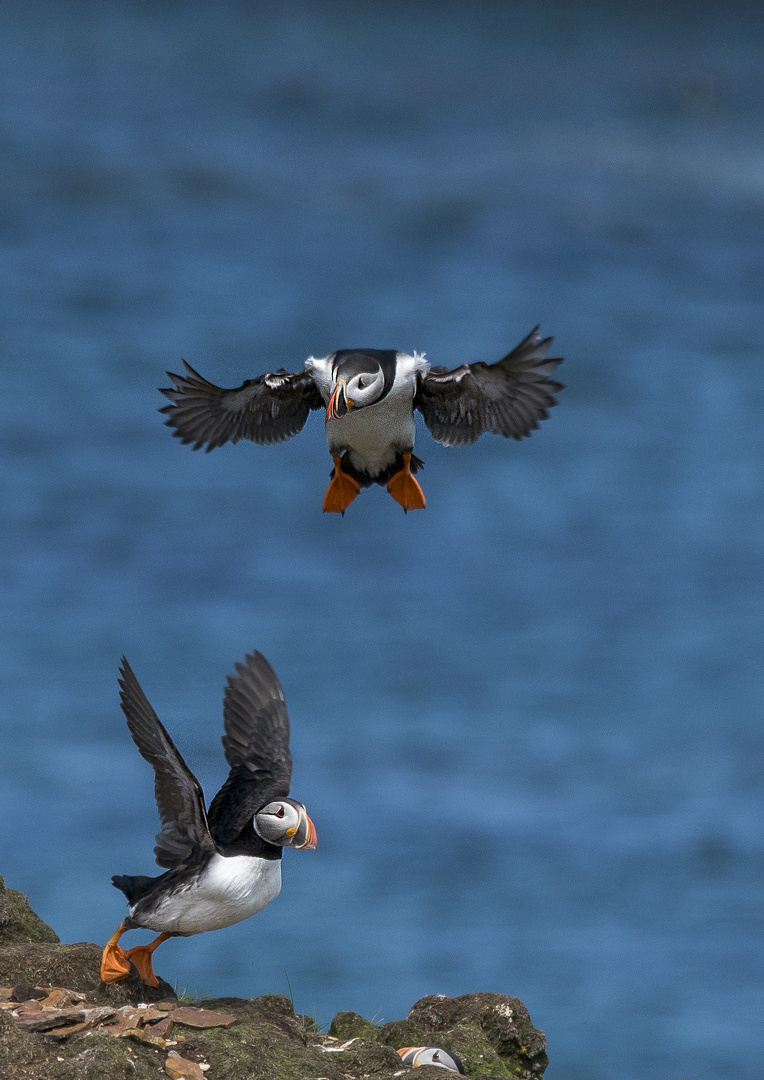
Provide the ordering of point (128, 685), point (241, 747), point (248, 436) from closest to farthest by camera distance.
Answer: point (128, 685), point (248, 436), point (241, 747)

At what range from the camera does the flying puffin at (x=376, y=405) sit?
8242 millimetres

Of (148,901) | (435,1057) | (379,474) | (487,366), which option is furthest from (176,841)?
(487,366)

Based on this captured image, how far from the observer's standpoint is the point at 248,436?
882 cm

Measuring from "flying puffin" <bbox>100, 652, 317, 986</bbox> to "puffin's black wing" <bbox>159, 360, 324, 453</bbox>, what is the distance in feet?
4.62

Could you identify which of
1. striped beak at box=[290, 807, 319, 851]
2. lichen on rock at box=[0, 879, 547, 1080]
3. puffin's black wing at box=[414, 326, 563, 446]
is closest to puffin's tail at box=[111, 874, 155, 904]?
lichen on rock at box=[0, 879, 547, 1080]

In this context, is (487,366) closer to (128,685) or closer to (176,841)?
(128,685)

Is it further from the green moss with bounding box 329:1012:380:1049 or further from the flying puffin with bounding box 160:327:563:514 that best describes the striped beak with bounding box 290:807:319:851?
the flying puffin with bounding box 160:327:563:514

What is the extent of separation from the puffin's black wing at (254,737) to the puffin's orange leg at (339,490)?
52.7 inches

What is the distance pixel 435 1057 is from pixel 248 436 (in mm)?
3388

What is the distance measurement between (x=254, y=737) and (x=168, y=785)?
1467mm

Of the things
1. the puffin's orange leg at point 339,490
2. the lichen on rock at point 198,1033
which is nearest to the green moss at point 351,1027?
the lichen on rock at point 198,1033

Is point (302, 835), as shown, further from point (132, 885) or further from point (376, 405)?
point (376, 405)

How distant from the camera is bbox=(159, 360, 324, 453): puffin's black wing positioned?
863 centimetres

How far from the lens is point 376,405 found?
8.45 meters
